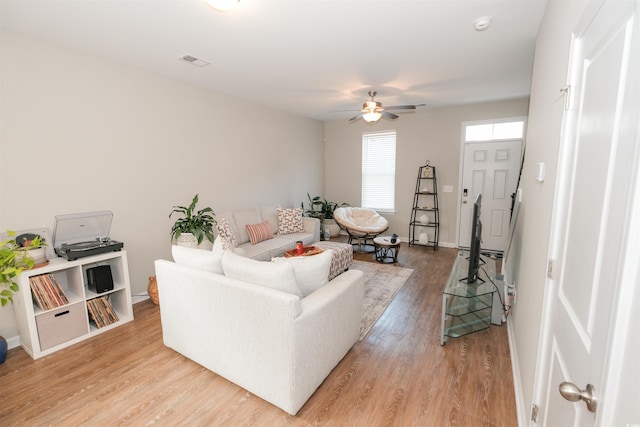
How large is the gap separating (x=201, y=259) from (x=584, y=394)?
215 cm

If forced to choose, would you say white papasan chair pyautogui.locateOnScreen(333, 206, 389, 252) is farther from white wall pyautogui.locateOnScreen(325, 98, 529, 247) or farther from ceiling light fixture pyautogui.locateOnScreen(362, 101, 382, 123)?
ceiling light fixture pyautogui.locateOnScreen(362, 101, 382, 123)

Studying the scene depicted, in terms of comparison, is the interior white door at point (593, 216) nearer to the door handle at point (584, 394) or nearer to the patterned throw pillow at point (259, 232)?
the door handle at point (584, 394)

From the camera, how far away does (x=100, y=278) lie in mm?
2756

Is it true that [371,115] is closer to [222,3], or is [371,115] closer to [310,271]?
[222,3]

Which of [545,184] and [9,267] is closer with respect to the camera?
[545,184]

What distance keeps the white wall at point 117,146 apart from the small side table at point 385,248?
224 centimetres

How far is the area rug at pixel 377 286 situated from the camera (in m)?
3.03

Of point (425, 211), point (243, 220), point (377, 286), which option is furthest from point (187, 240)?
point (425, 211)

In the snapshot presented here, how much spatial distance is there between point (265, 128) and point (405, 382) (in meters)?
Result: 4.46

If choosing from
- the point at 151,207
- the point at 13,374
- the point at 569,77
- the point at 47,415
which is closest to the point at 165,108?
the point at 151,207

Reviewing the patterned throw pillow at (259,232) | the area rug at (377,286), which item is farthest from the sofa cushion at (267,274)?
the patterned throw pillow at (259,232)

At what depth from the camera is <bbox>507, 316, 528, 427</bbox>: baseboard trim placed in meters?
1.71

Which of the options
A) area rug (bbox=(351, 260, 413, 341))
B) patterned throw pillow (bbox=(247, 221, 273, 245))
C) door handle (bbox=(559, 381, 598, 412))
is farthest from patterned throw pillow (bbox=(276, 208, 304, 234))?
door handle (bbox=(559, 381, 598, 412))

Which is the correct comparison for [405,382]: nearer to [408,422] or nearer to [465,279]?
[408,422]
